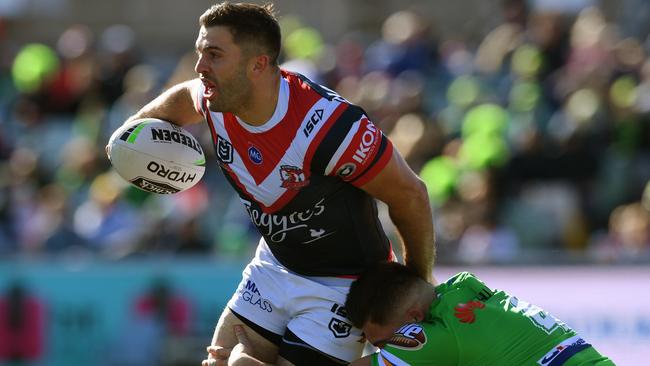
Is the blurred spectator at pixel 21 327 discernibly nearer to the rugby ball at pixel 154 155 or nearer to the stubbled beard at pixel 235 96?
the rugby ball at pixel 154 155

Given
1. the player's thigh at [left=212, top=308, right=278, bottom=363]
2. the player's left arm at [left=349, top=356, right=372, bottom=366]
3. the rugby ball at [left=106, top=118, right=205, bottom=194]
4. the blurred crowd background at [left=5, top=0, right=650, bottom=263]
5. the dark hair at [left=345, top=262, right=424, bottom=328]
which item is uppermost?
the blurred crowd background at [left=5, top=0, right=650, bottom=263]

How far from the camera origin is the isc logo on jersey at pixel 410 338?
554cm

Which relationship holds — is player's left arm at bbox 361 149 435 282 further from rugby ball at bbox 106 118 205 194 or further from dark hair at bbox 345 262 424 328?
rugby ball at bbox 106 118 205 194

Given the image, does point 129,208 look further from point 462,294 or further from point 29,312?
point 462,294

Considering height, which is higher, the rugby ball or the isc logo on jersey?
the rugby ball

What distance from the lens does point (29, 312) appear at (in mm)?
10992

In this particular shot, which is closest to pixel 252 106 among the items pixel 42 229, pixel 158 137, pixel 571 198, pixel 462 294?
pixel 158 137

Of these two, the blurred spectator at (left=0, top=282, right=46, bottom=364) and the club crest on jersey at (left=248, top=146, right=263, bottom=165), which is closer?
the club crest on jersey at (left=248, top=146, right=263, bottom=165)

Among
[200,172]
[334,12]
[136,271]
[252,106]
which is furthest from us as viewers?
[334,12]

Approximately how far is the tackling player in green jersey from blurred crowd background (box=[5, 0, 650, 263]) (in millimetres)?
4380

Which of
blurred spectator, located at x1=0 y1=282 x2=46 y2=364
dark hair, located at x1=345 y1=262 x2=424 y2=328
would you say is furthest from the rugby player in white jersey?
blurred spectator, located at x1=0 y1=282 x2=46 y2=364

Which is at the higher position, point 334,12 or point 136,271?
point 334,12

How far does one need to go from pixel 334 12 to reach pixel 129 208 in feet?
22.3

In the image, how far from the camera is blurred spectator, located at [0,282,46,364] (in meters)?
11.0
